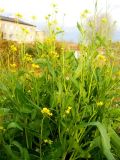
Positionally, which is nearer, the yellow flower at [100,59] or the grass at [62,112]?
the grass at [62,112]

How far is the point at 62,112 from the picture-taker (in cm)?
222

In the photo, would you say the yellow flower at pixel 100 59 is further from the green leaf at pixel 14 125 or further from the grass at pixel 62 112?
the green leaf at pixel 14 125

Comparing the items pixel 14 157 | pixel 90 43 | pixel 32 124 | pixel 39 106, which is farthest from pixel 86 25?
pixel 14 157

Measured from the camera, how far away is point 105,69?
2.74m

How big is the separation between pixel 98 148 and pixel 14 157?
51 centimetres

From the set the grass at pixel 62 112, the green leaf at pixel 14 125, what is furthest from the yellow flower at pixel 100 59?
the green leaf at pixel 14 125

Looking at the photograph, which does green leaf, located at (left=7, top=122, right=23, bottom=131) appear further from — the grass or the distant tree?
the distant tree

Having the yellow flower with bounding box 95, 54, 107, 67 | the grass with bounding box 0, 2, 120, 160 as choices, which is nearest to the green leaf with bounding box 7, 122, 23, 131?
the grass with bounding box 0, 2, 120, 160

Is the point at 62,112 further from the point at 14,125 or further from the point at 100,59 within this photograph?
the point at 100,59

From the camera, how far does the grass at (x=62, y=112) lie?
2244 millimetres

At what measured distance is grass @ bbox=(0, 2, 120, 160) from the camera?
2244 mm

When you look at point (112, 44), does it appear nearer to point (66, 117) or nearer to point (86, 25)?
point (86, 25)

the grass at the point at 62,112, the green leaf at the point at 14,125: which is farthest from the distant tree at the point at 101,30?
the green leaf at the point at 14,125

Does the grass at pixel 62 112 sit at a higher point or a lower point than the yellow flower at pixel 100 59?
lower
